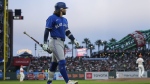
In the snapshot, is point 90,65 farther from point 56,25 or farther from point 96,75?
point 56,25

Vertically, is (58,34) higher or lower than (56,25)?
lower

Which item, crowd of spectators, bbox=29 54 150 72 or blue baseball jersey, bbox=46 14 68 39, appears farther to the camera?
crowd of spectators, bbox=29 54 150 72

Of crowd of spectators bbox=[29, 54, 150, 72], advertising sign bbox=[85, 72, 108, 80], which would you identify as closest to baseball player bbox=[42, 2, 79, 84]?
advertising sign bbox=[85, 72, 108, 80]

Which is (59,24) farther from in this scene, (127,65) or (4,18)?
(127,65)

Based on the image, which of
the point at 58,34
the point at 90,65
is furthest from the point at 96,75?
the point at 58,34

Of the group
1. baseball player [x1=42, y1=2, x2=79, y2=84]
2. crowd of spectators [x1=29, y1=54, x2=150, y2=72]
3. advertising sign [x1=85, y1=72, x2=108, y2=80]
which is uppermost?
baseball player [x1=42, y1=2, x2=79, y2=84]

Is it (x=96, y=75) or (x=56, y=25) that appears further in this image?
(x=96, y=75)

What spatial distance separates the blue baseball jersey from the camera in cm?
809

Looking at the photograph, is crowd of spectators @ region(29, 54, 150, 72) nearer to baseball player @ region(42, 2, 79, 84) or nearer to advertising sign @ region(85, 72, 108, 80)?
advertising sign @ region(85, 72, 108, 80)

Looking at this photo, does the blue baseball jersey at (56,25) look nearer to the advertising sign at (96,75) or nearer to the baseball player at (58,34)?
the baseball player at (58,34)

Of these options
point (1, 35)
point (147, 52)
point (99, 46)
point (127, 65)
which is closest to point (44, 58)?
point (127, 65)

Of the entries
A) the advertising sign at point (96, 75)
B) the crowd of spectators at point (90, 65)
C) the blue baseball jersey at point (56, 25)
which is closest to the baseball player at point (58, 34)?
the blue baseball jersey at point (56, 25)

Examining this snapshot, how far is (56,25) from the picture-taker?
8.15 meters

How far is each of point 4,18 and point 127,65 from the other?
2690 centimetres
